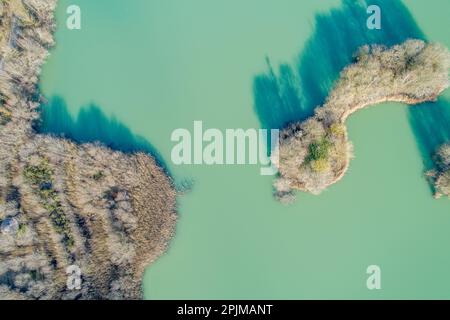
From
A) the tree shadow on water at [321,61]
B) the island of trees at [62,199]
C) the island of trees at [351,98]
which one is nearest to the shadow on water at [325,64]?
the tree shadow on water at [321,61]

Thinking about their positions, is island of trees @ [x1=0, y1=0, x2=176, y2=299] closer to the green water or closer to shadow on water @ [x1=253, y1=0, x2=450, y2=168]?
the green water

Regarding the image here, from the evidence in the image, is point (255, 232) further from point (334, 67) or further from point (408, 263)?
point (334, 67)

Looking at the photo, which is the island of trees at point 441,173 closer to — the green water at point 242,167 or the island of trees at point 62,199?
the green water at point 242,167

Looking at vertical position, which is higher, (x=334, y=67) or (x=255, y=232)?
(x=334, y=67)

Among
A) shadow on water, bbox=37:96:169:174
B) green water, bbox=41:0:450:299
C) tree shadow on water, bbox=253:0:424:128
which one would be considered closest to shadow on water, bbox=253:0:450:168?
tree shadow on water, bbox=253:0:424:128

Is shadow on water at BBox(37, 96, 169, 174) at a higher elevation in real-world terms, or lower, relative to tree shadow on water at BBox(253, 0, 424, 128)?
lower

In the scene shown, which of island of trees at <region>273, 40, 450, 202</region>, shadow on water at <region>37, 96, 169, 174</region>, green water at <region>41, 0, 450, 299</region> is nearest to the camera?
island of trees at <region>273, 40, 450, 202</region>

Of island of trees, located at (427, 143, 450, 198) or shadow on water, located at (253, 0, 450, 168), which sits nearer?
island of trees, located at (427, 143, 450, 198)
